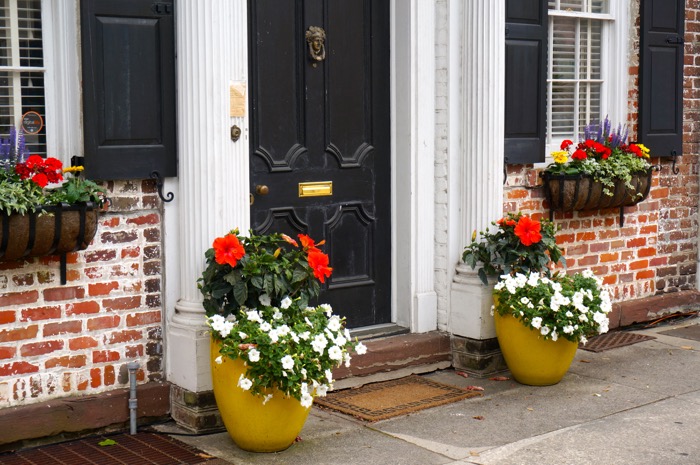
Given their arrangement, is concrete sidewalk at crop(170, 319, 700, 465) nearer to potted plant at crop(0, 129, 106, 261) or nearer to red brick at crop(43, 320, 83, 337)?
red brick at crop(43, 320, 83, 337)

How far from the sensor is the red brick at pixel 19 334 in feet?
16.0

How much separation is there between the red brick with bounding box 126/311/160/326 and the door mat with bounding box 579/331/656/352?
3271 mm

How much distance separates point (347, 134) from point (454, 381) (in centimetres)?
169

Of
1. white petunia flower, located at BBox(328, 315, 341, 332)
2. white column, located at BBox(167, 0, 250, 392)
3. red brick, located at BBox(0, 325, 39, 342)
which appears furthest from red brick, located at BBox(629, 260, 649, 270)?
red brick, located at BBox(0, 325, 39, 342)

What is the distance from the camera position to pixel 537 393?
6051 mm

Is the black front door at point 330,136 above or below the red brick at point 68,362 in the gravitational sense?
above

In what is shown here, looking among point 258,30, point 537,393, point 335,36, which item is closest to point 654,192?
point 537,393

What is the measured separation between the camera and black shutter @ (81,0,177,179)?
501cm

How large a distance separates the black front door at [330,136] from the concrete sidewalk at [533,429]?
87cm

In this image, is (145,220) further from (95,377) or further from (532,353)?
(532,353)

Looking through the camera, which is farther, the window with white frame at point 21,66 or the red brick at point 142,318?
the red brick at point 142,318

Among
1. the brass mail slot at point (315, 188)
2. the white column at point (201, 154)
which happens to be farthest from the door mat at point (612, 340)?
the white column at point (201, 154)

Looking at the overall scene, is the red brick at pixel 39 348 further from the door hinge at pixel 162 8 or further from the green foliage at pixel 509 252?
the green foliage at pixel 509 252

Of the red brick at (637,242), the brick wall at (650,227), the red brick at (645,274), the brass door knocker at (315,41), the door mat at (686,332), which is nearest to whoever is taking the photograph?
the brass door knocker at (315,41)
